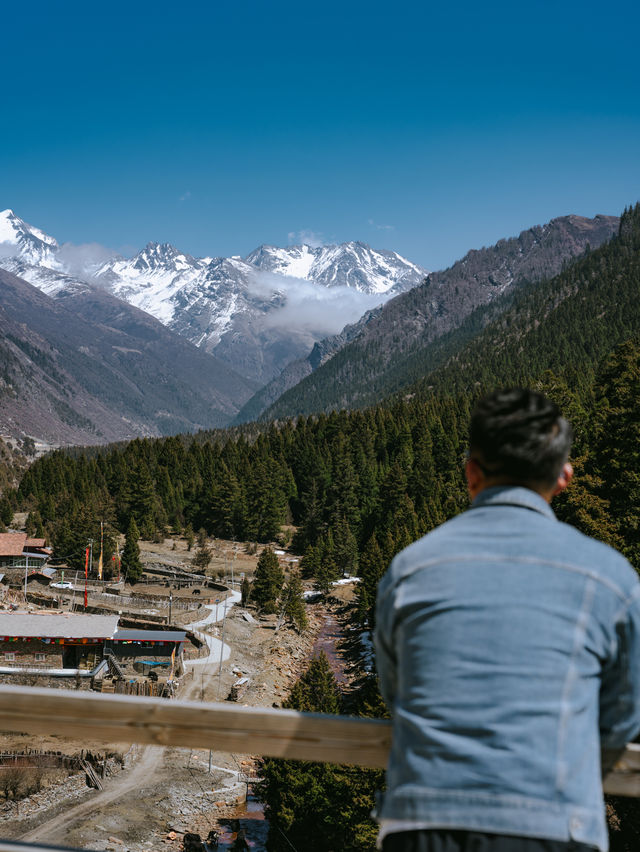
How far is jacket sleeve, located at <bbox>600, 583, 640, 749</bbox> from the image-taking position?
2.19 metres

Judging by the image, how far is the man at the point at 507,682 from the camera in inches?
81.6

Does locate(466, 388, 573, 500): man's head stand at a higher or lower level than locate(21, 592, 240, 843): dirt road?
higher

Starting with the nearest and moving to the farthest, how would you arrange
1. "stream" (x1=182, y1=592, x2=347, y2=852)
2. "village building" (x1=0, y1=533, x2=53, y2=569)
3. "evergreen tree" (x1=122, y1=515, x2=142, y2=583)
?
"stream" (x1=182, y1=592, x2=347, y2=852) → "evergreen tree" (x1=122, y1=515, x2=142, y2=583) → "village building" (x1=0, y1=533, x2=53, y2=569)

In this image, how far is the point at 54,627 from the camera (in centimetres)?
3847

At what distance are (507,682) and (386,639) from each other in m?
0.48

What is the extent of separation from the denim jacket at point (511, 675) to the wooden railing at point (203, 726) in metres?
0.61

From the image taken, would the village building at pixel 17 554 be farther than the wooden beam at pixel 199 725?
Yes

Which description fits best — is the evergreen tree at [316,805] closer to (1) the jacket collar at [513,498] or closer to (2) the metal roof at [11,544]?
(1) the jacket collar at [513,498]

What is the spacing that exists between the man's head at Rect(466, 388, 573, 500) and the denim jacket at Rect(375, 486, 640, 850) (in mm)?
204

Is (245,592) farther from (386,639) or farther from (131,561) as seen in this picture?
(386,639)

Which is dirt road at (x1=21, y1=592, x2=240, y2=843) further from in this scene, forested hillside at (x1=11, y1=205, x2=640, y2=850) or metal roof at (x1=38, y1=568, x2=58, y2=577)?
metal roof at (x1=38, y1=568, x2=58, y2=577)

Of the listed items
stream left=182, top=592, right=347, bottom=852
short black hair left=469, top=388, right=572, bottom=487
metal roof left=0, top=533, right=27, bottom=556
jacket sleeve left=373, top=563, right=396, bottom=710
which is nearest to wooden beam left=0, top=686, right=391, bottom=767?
jacket sleeve left=373, top=563, right=396, bottom=710

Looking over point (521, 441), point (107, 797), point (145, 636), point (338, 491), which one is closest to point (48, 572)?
point (145, 636)

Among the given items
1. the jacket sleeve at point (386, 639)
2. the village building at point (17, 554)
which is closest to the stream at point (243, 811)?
the jacket sleeve at point (386, 639)
